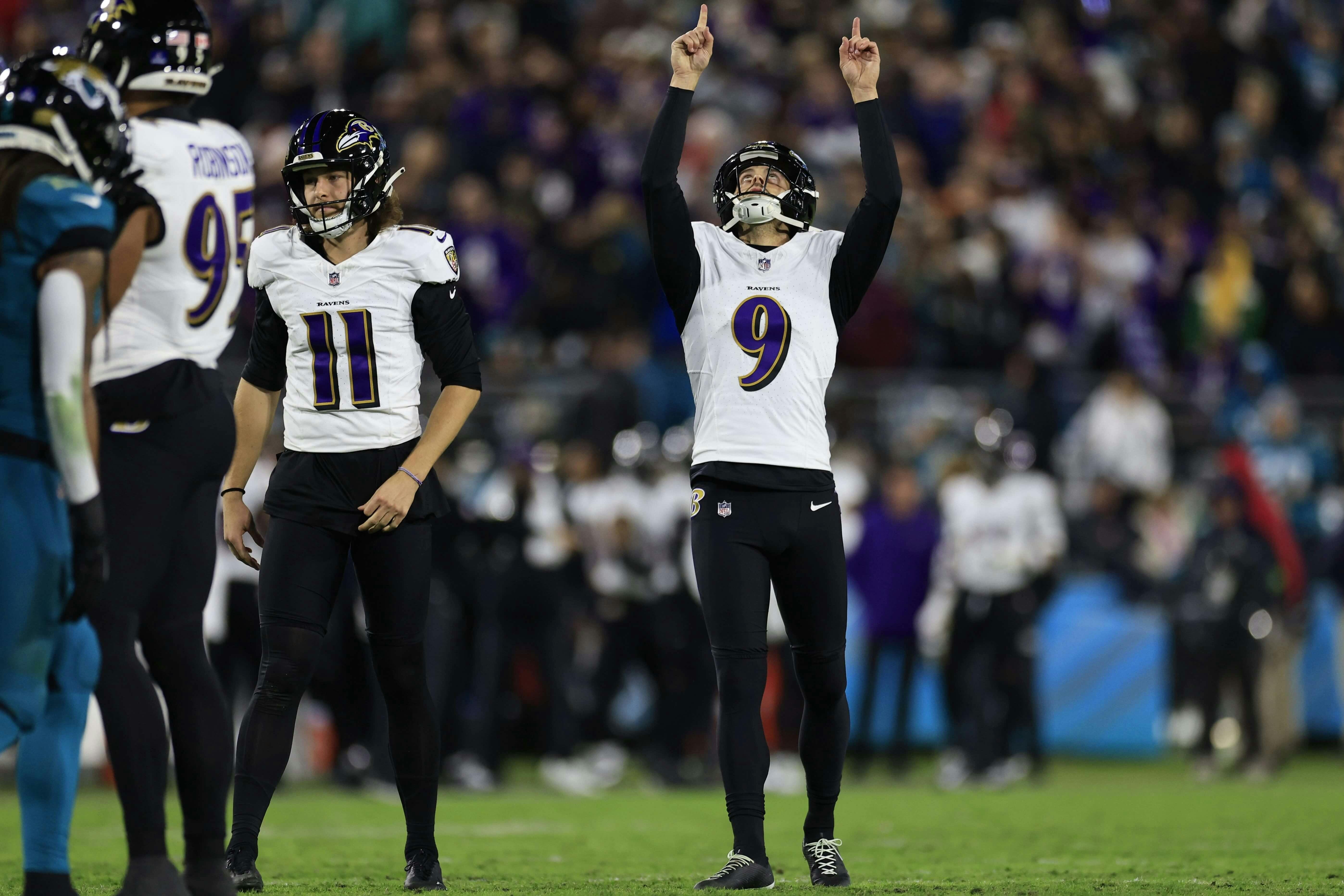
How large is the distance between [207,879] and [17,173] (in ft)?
6.33

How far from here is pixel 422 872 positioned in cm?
569

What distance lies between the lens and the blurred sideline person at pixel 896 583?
13109 millimetres

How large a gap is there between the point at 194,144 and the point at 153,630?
1.36 m

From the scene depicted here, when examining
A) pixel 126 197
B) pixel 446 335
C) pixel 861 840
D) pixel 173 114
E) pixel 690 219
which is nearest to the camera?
pixel 126 197

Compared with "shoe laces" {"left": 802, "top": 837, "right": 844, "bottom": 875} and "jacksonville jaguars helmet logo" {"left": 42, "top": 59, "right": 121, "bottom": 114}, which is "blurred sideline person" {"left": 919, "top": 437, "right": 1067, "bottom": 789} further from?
"jacksonville jaguars helmet logo" {"left": 42, "top": 59, "right": 121, "bottom": 114}

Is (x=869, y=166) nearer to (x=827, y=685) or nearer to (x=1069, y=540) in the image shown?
(x=827, y=685)

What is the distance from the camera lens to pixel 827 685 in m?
5.87

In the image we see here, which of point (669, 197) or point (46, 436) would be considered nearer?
point (46, 436)

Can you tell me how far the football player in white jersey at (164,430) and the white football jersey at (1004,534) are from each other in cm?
853

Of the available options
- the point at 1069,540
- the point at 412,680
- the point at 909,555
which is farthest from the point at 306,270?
the point at 1069,540

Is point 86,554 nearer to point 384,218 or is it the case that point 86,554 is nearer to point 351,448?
point 351,448

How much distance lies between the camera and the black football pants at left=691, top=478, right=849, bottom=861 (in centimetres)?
575

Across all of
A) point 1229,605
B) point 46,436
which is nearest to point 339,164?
point 46,436

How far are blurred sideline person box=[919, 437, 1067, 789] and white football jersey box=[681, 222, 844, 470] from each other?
7028mm
